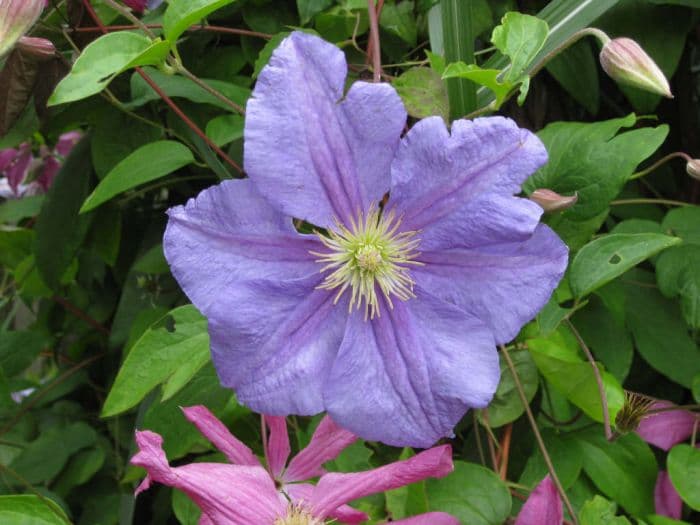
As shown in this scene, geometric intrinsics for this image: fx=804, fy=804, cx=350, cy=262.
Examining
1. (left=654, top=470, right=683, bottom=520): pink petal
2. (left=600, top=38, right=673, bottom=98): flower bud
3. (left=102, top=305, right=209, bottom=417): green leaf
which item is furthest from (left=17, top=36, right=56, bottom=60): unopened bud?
(left=654, top=470, right=683, bottom=520): pink petal

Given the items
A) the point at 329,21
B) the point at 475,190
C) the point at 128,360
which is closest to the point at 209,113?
the point at 329,21

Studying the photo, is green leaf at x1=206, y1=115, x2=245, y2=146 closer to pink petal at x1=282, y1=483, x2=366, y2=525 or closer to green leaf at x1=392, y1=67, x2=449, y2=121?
green leaf at x1=392, y1=67, x2=449, y2=121

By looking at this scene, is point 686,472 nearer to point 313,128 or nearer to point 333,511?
point 333,511

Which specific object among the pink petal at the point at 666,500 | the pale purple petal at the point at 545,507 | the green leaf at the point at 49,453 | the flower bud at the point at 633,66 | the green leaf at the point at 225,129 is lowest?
the green leaf at the point at 49,453

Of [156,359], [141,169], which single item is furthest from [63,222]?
[156,359]

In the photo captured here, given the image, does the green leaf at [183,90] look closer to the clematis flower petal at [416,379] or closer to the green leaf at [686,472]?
the clematis flower petal at [416,379]

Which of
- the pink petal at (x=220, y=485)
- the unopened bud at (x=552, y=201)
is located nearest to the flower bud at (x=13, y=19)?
the pink petal at (x=220, y=485)
